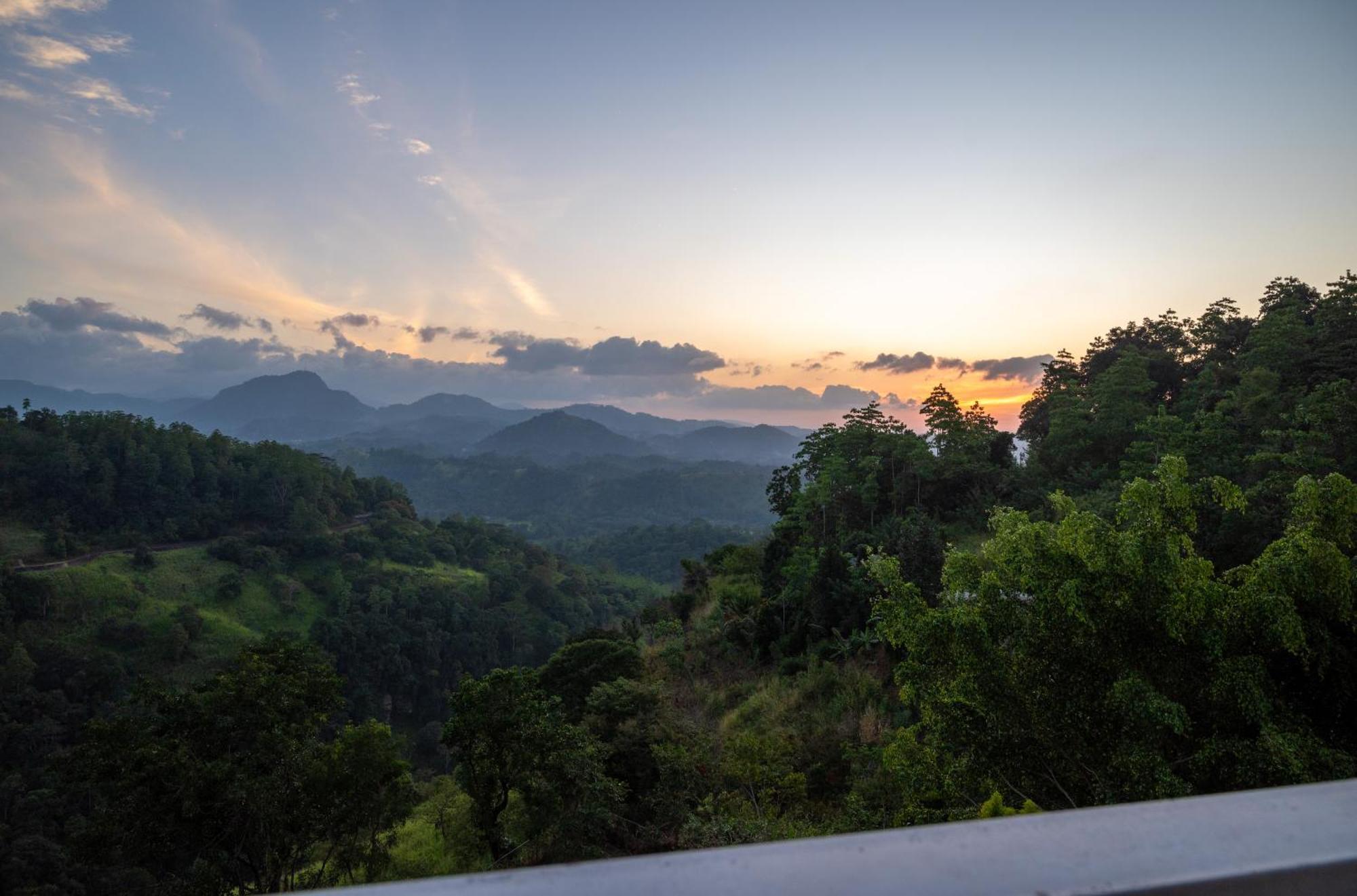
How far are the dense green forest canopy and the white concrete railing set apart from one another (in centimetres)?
325

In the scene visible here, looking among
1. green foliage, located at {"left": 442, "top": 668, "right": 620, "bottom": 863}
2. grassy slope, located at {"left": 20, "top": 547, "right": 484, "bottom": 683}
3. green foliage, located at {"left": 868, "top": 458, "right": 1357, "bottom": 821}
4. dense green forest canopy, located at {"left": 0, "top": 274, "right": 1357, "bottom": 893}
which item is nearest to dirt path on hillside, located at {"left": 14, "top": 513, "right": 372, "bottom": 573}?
grassy slope, located at {"left": 20, "top": 547, "right": 484, "bottom": 683}

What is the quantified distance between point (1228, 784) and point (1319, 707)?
853 millimetres

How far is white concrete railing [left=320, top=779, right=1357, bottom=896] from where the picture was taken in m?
0.57

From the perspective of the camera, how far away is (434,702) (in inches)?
1519

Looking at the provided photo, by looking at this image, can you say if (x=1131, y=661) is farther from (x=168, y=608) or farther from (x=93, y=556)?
(x=93, y=556)

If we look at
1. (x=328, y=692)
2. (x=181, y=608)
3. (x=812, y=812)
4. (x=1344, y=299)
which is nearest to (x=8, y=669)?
(x=181, y=608)

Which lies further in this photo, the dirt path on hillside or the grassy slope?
the dirt path on hillside

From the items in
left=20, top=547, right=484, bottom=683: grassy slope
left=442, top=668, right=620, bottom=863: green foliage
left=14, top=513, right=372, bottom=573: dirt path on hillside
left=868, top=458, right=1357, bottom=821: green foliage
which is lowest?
left=20, top=547, right=484, bottom=683: grassy slope

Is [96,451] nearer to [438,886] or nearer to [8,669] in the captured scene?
[8,669]

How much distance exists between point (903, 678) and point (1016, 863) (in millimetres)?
5103

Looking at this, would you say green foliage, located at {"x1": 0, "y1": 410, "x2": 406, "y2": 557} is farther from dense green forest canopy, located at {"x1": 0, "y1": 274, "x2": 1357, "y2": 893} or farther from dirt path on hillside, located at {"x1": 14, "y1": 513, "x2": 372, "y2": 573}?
dense green forest canopy, located at {"x1": 0, "y1": 274, "x2": 1357, "y2": 893}

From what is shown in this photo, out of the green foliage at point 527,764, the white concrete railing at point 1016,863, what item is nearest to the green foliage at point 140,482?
the green foliage at point 527,764

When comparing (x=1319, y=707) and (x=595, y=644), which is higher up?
(x=1319, y=707)

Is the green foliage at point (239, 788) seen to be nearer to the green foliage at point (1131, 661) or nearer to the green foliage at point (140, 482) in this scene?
the green foliage at point (1131, 661)
